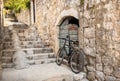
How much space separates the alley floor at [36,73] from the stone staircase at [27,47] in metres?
0.49

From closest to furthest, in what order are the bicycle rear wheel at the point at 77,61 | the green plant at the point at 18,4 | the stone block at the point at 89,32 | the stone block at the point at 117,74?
1. the stone block at the point at 117,74
2. the stone block at the point at 89,32
3. the bicycle rear wheel at the point at 77,61
4. the green plant at the point at 18,4

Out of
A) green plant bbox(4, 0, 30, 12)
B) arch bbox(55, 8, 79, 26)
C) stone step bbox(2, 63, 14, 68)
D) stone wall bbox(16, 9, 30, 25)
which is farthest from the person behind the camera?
stone wall bbox(16, 9, 30, 25)

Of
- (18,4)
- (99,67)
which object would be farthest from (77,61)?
(18,4)

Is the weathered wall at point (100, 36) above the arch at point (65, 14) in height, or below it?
below

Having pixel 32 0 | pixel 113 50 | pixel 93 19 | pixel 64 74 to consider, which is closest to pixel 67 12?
pixel 93 19

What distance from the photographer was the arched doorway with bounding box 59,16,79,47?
5.55 m

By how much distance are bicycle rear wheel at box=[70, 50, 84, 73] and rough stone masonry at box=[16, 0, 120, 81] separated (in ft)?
0.47

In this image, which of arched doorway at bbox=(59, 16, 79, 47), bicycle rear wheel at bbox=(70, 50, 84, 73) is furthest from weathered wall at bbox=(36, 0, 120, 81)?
arched doorway at bbox=(59, 16, 79, 47)

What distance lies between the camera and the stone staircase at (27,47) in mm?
6045

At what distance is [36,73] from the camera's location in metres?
4.90

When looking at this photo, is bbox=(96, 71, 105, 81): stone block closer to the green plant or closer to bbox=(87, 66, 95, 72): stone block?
bbox=(87, 66, 95, 72): stone block

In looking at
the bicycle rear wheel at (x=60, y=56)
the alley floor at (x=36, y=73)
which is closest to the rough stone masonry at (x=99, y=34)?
the alley floor at (x=36, y=73)

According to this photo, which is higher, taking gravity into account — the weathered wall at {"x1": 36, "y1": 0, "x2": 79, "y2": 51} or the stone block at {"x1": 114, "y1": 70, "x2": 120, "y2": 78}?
the weathered wall at {"x1": 36, "y1": 0, "x2": 79, "y2": 51}

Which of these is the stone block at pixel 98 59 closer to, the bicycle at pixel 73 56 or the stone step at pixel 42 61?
the bicycle at pixel 73 56
